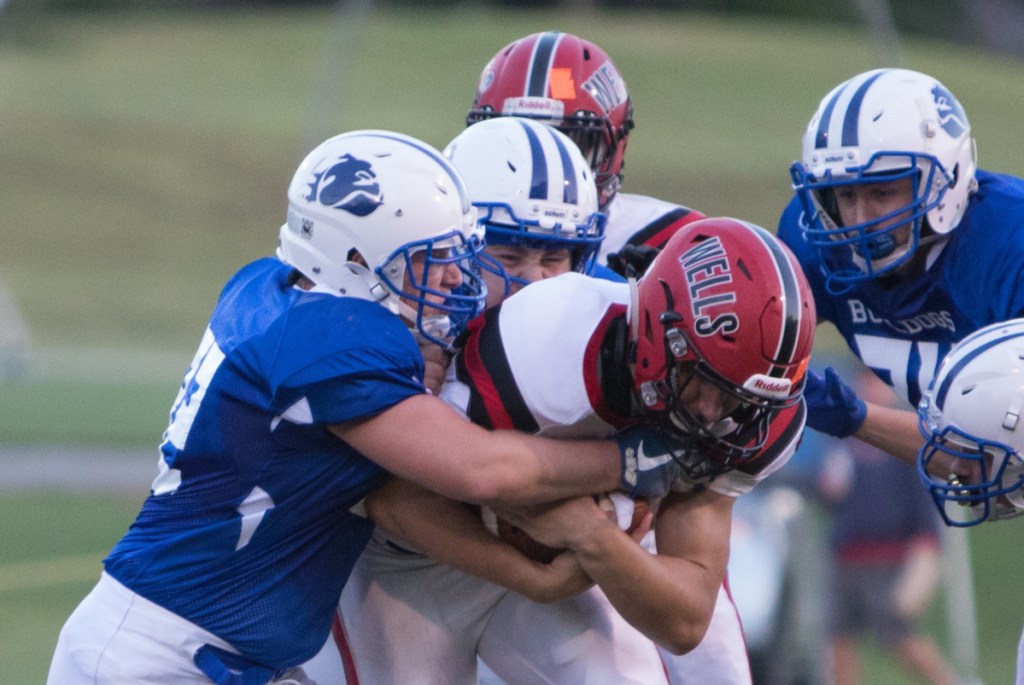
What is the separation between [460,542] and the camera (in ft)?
12.1

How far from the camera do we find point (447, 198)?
3719 millimetres

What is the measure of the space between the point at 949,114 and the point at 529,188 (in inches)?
61.0

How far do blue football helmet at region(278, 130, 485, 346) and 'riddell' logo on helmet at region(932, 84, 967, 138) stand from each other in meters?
1.85

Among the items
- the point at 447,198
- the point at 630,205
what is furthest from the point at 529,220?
the point at 630,205

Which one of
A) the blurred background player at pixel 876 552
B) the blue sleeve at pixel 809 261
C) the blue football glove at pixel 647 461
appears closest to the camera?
the blue football glove at pixel 647 461

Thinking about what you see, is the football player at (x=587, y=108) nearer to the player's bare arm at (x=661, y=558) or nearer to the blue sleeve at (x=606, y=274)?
the blue sleeve at (x=606, y=274)

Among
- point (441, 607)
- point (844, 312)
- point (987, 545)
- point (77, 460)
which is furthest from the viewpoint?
point (77, 460)

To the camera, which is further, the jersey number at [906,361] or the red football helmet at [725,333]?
the jersey number at [906,361]

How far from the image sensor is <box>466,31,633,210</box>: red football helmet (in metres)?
5.12

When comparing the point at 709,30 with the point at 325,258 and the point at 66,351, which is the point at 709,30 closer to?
the point at 66,351

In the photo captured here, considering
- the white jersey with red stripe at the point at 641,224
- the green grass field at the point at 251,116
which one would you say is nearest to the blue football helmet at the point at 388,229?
the white jersey with red stripe at the point at 641,224

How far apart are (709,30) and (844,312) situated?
61.2ft

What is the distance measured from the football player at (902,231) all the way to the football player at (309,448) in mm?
1366

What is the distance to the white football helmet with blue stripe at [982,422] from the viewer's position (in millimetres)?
3703
